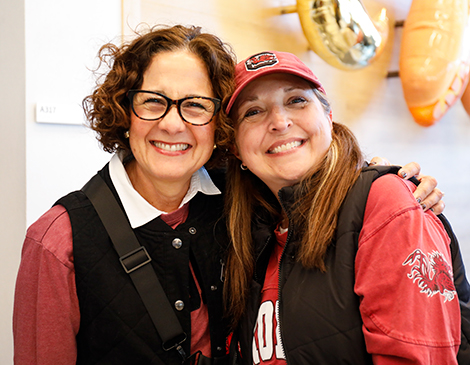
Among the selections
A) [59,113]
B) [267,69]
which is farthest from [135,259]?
[59,113]

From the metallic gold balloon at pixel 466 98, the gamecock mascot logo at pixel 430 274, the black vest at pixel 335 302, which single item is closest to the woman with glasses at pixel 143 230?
the black vest at pixel 335 302

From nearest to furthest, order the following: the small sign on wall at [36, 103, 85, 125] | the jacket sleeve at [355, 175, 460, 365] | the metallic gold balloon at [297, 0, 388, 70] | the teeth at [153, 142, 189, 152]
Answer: the jacket sleeve at [355, 175, 460, 365] < the teeth at [153, 142, 189, 152] < the small sign on wall at [36, 103, 85, 125] < the metallic gold balloon at [297, 0, 388, 70]

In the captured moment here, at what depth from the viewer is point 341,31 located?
1772mm

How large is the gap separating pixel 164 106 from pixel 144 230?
0.34m

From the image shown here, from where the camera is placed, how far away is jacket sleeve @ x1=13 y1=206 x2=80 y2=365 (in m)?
0.96

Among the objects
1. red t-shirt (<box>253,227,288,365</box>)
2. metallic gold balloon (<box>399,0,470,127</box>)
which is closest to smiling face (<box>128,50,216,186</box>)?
red t-shirt (<box>253,227,288,365</box>)

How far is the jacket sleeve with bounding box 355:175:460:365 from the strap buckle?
53 cm

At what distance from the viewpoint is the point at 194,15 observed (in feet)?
5.85

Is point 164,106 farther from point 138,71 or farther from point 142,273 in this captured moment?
point 142,273

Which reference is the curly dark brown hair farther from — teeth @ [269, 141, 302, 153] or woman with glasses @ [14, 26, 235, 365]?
teeth @ [269, 141, 302, 153]

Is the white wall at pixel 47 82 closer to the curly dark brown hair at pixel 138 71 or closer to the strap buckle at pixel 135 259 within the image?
the curly dark brown hair at pixel 138 71

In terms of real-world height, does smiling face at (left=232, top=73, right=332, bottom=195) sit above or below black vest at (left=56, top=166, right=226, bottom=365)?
above

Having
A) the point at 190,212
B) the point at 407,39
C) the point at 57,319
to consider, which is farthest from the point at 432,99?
the point at 57,319

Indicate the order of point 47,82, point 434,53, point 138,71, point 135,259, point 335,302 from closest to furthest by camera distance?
1. point 335,302
2. point 135,259
3. point 138,71
4. point 47,82
5. point 434,53
